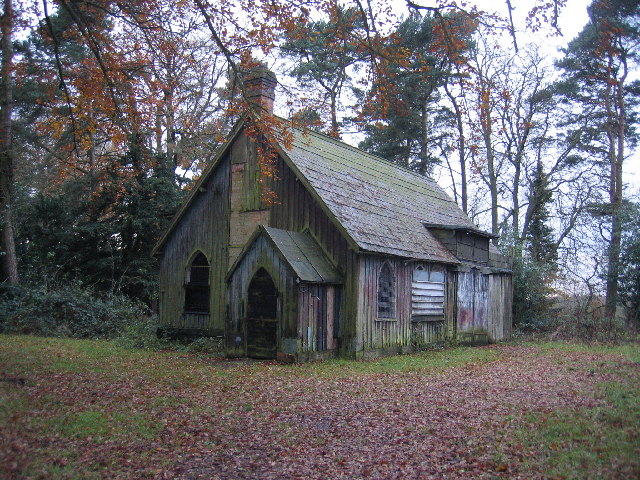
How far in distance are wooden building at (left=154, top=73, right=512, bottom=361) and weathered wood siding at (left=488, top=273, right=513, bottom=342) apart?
0.24ft

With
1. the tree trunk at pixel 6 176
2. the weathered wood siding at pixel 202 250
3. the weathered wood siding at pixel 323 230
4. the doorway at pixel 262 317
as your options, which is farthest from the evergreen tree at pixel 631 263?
the tree trunk at pixel 6 176

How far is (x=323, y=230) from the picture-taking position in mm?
16938

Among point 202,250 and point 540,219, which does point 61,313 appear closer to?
point 202,250

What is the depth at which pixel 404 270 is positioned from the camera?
714 inches

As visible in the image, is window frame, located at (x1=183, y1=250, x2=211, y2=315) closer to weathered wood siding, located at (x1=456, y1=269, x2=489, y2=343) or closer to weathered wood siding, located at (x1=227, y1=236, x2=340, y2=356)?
weathered wood siding, located at (x1=227, y1=236, x2=340, y2=356)

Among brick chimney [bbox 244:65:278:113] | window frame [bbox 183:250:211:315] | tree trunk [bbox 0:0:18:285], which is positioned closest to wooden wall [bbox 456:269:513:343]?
window frame [bbox 183:250:211:315]

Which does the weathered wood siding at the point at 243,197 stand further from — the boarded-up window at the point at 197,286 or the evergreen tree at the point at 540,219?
the evergreen tree at the point at 540,219

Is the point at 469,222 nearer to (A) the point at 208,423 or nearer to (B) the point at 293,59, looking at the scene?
(B) the point at 293,59

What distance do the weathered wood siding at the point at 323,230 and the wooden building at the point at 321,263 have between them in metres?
0.03

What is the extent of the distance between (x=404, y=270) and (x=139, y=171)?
13210mm

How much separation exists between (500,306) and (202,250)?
41.2ft

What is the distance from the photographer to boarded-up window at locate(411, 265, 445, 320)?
18672mm

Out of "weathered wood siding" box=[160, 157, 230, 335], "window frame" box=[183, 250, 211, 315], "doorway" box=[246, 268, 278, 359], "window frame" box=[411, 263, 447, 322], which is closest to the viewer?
"doorway" box=[246, 268, 278, 359]

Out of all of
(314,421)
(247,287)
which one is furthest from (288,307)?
(314,421)
